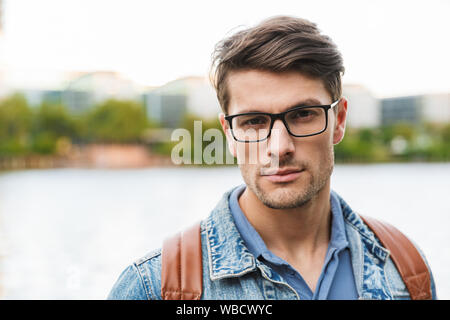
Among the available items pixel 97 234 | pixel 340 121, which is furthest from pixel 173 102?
pixel 340 121

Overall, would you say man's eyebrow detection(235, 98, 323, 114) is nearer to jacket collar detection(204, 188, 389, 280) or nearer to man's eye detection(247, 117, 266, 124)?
man's eye detection(247, 117, 266, 124)

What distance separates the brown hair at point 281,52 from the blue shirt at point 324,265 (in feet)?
1.33

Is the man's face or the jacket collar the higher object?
the man's face

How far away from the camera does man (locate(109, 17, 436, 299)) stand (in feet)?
4.92

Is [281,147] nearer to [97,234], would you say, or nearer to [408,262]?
[408,262]

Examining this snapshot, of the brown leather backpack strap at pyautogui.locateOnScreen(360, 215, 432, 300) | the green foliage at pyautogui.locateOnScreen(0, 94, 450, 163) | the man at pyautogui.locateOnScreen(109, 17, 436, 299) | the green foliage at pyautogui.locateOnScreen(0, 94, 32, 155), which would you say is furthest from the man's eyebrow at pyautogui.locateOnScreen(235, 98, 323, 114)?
the green foliage at pyautogui.locateOnScreen(0, 94, 32, 155)

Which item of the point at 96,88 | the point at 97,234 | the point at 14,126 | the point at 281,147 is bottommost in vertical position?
the point at 97,234

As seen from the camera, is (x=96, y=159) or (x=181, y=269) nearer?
(x=181, y=269)

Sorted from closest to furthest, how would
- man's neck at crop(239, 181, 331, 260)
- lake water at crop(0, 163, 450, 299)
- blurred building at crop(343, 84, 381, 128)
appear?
man's neck at crop(239, 181, 331, 260) < lake water at crop(0, 163, 450, 299) < blurred building at crop(343, 84, 381, 128)

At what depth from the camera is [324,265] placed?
1.58m

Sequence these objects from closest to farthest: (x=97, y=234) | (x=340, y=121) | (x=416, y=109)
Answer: (x=340, y=121) → (x=97, y=234) → (x=416, y=109)

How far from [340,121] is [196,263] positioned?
73 cm

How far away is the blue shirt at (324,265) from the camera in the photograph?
1528 mm

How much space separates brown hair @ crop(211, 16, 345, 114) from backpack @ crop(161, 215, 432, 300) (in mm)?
466
